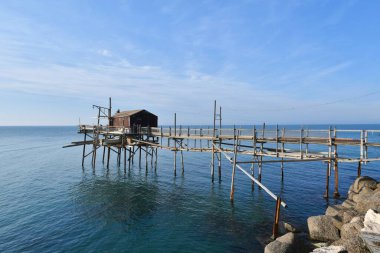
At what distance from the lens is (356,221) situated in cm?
1314

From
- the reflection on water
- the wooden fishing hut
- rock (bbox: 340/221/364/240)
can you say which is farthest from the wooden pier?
the reflection on water

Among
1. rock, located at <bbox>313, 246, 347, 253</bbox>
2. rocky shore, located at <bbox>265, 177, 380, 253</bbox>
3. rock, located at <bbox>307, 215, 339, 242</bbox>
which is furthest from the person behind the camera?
rock, located at <bbox>307, 215, 339, 242</bbox>

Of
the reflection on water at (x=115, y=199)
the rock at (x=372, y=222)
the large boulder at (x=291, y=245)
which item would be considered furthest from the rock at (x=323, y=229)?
the reflection on water at (x=115, y=199)

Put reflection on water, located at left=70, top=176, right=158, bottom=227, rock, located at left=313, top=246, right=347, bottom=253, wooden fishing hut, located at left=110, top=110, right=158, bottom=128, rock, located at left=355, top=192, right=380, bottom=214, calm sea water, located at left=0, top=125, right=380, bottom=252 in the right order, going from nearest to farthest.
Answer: rock, located at left=313, top=246, right=347, bottom=253
rock, located at left=355, top=192, right=380, bottom=214
calm sea water, located at left=0, top=125, right=380, bottom=252
reflection on water, located at left=70, top=176, right=158, bottom=227
wooden fishing hut, located at left=110, top=110, right=158, bottom=128

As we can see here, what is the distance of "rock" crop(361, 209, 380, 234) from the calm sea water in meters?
5.14

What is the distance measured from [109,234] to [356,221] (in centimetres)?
1381

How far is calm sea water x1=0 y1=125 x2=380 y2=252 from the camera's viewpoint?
50.1 feet

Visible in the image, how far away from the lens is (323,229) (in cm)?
1438

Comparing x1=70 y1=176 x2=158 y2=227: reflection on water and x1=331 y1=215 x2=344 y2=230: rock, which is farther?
x1=70 y1=176 x2=158 y2=227: reflection on water

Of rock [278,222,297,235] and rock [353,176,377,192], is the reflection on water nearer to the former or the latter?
rock [278,222,297,235]

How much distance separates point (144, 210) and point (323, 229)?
1262 cm

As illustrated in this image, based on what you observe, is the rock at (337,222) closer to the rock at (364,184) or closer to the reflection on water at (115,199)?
the rock at (364,184)

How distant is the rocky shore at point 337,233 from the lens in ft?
36.4

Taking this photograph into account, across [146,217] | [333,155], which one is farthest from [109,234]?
[333,155]
